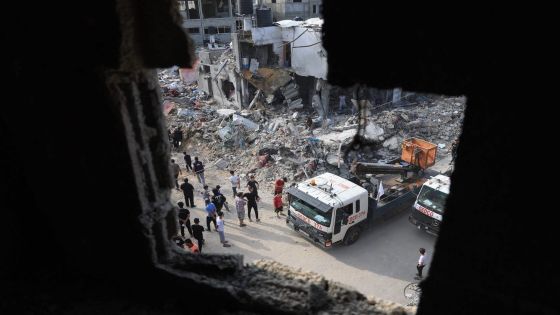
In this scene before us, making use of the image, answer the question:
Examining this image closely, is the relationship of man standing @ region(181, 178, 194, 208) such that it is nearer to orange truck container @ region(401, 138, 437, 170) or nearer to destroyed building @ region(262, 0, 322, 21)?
orange truck container @ region(401, 138, 437, 170)

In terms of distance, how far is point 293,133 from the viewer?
19859 millimetres

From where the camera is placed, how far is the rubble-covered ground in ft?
56.3

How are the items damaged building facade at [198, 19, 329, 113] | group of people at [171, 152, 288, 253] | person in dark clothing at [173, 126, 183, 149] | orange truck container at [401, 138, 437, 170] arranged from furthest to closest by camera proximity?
damaged building facade at [198, 19, 329, 113]
person in dark clothing at [173, 126, 183, 149]
orange truck container at [401, 138, 437, 170]
group of people at [171, 152, 288, 253]

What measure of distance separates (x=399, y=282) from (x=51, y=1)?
34.5 ft

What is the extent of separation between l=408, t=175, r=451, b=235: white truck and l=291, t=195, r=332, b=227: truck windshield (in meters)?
3.03

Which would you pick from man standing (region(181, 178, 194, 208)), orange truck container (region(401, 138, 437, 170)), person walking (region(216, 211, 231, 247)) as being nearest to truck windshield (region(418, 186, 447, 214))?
orange truck container (region(401, 138, 437, 170))

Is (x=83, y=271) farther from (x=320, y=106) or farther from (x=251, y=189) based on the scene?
(x=320, y=106)

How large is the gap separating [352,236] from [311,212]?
5.38 feet

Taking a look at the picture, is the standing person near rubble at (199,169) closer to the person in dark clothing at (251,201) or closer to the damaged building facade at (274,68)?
the person in dark clothing at (251,201)

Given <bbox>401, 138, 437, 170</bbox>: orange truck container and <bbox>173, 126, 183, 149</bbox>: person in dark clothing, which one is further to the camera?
<bbox>173, 126, 183, 149</bbox>: person in dark clothing

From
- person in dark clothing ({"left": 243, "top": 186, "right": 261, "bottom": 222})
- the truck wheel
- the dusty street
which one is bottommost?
the dusty street

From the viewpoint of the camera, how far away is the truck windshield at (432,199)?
1180cm

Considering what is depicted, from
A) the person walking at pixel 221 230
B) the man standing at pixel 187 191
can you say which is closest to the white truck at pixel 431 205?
the person walking at pixel 221 230

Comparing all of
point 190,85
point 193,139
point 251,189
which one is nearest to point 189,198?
point 251,189
